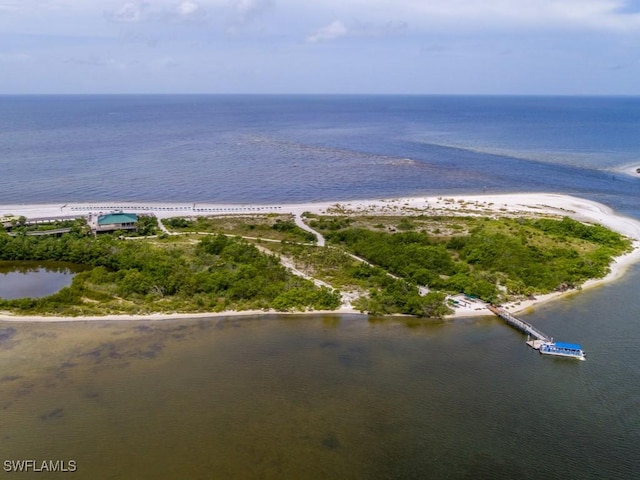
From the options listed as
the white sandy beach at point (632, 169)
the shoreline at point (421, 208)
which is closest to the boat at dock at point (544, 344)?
the shoreline at point (421, 208)

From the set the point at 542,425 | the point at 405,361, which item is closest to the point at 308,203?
the point at 405,361

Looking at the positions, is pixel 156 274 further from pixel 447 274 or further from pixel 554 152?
pixel 554 152

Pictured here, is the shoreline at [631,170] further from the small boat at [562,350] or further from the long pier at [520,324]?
the small boat at [562,350]

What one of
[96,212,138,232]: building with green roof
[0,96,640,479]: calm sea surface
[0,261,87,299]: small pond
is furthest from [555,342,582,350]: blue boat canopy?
[96,212,138,232]: building with green roof

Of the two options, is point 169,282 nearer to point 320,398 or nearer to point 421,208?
point 320,398

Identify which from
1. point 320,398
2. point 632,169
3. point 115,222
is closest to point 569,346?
Result: point 320,398
